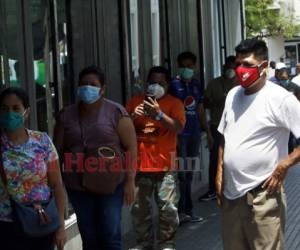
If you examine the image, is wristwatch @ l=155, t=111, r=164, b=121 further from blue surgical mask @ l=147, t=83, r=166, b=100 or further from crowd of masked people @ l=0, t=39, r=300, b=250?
blue surgical mask @ l=147, t=83, r=166, b=100

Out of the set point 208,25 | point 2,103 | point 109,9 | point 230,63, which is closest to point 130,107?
point 109,9

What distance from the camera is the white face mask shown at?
718cm

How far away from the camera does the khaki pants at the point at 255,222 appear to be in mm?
5105

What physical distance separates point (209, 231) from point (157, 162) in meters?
1.74

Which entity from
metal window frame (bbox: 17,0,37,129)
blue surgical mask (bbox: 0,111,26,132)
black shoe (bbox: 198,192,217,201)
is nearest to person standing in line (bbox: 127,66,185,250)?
metal window frame (bbox: 17,0,37,129)

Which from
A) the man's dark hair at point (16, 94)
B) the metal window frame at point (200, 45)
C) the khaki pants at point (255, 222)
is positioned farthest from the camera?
the metal window frame at point (200, 45)

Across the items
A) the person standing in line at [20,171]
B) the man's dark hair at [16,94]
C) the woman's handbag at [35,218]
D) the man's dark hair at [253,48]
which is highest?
the man's dark hair at [253,48]

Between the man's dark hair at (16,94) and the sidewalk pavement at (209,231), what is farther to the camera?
the sidewalk pavement at (209,231)

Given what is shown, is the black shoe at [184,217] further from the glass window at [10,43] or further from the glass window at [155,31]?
the glass window at [10,43]

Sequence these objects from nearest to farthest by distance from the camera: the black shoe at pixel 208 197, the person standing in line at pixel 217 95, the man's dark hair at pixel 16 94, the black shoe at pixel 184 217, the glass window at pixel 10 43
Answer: the man's dark hair at pixel 16 94, the glass window at pixel 10 43, the black shoe at pixel 184 217, the person standing in line at pixel 217 95, the black shoe at pixel 208 197

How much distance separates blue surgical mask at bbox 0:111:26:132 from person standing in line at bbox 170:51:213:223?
4.18 metres

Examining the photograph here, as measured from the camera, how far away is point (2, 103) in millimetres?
4980

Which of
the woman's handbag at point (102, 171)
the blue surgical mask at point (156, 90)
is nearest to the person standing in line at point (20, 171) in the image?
the woman's handbag at point (102, 171)

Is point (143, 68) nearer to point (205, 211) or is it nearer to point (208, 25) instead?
point (205, 211)
